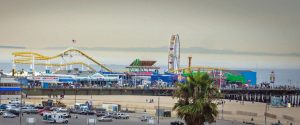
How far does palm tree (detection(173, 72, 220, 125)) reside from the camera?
22469mm

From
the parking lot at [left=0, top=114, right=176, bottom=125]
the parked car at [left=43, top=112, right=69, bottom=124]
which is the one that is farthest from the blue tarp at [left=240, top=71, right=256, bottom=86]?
the parked car at [left=43, top=112, right=69, bottom=124]

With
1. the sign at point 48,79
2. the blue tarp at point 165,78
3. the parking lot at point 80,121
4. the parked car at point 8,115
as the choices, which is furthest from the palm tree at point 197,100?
the blue tarp at point 165,78

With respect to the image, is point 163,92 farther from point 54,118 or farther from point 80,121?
point 54,118

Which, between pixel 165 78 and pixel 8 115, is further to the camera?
pixel 165 78

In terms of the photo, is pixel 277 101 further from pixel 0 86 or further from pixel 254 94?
pixel 0 86

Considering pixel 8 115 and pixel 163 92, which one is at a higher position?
pixel 163 92

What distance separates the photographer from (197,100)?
22.6m

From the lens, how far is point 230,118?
50250 mm

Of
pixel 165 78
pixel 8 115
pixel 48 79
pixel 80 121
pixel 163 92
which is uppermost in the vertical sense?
pixel 165 78

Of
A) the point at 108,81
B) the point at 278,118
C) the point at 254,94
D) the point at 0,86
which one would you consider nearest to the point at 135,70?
the point at 108,81

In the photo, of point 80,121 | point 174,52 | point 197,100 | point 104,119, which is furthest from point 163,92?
point 197,100

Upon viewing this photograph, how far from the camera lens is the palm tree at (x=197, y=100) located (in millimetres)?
22469

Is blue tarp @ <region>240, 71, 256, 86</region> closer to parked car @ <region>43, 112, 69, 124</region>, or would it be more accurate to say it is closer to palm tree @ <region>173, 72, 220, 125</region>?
parked car @ <region>43, 112, 69, 124</region>

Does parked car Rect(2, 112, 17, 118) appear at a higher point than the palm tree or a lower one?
lower
